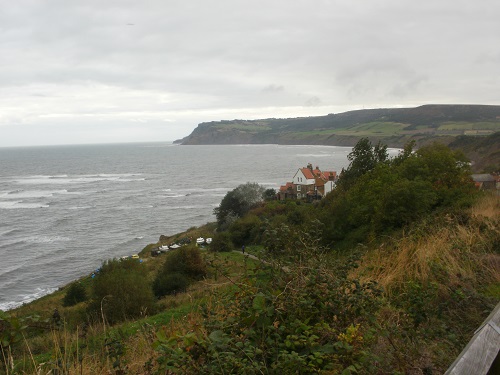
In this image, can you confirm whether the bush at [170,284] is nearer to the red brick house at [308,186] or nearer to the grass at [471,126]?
the red brick house at [308,186]

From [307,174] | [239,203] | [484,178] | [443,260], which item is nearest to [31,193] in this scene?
[239,203]

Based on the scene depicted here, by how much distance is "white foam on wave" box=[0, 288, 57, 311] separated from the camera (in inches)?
1109

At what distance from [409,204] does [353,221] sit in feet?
19.0

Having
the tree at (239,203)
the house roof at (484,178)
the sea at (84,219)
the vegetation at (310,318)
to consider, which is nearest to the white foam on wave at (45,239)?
the sea at (84,219)

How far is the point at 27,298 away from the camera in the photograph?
99.0 feet

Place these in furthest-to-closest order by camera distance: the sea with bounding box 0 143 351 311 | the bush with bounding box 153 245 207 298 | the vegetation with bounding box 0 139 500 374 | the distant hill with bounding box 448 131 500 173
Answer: the distant hill with bounding box 448 131 500 173 → the sea with bounding box 0 143 351 311 → the bush with bounding box 153 245 207 298 → the vegetation with bounding box 0 139 500 374

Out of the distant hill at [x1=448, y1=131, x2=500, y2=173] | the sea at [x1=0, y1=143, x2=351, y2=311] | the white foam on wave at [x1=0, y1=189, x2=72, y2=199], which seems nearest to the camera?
the sea at [x1=0, y1=143, x2=351, y2=311]

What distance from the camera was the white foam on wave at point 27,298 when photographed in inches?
1109

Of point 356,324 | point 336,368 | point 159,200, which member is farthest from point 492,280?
point 159,200

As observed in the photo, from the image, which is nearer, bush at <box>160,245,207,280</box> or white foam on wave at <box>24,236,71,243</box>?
bush at <box>160,245,207,280</box>

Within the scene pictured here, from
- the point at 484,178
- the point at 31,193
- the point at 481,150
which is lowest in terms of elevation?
the point at 31,193

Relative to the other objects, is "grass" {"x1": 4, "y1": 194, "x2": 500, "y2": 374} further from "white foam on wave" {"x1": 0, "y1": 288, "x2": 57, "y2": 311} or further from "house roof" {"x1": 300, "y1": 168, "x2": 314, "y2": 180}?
"house roof" {"x1": 300, "y1": 168, "x2": 314, "y2": 180}

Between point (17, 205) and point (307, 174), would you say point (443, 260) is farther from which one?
point (17, 205)

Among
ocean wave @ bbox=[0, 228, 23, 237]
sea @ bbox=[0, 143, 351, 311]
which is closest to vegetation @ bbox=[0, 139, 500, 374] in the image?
sea @ bbox=[0, 143, 351, 311]
